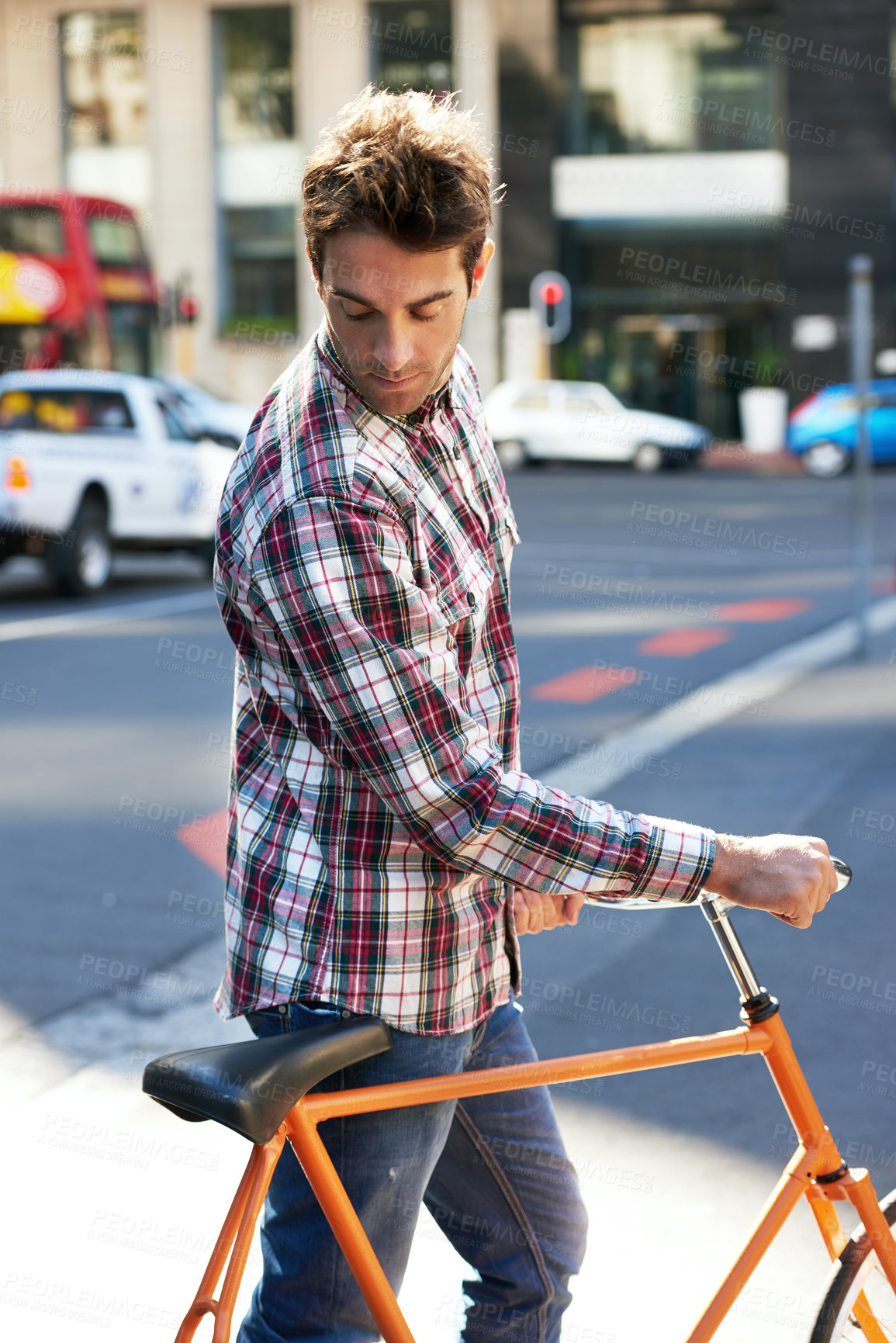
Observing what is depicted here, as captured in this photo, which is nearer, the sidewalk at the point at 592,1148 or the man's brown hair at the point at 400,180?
the man's brown hair at the point at 400,180

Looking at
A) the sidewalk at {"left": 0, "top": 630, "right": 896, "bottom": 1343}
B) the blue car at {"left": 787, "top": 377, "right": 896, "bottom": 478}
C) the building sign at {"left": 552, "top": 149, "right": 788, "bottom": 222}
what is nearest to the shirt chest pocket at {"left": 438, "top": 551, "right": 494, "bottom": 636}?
the sidewalk at {"left": 0, "top": 630, "right": 896, "bottom": 1343}

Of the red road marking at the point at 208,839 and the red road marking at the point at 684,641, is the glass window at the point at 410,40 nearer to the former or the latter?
the red road marking at the point at 684,641

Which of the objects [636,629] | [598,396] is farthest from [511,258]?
[636,629]

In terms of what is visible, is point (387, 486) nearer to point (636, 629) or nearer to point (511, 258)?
point (636, 629)

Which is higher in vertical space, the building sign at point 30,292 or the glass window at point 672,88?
the glass window at point 672,88

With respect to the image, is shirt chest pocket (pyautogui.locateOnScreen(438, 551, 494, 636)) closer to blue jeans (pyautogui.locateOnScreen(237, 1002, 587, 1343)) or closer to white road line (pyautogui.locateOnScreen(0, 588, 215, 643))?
blue jeans (pyautogui.locateOnScreen(237, 1002, 587, 1343))

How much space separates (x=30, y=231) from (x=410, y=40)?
17938mm

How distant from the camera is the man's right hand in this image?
1761 millimetres

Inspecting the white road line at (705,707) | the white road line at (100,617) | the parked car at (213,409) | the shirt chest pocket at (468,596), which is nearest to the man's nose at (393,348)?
the shirt chest pocket at (468,596)

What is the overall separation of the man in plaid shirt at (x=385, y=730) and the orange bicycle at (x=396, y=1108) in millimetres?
69

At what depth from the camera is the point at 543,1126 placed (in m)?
2.05

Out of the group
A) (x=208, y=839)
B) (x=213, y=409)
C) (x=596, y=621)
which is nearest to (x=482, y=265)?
(x=208, y=839)

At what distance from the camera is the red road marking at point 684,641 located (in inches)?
395

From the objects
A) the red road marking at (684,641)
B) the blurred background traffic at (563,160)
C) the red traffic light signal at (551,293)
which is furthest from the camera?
the blurred background traffic at (563,160)
